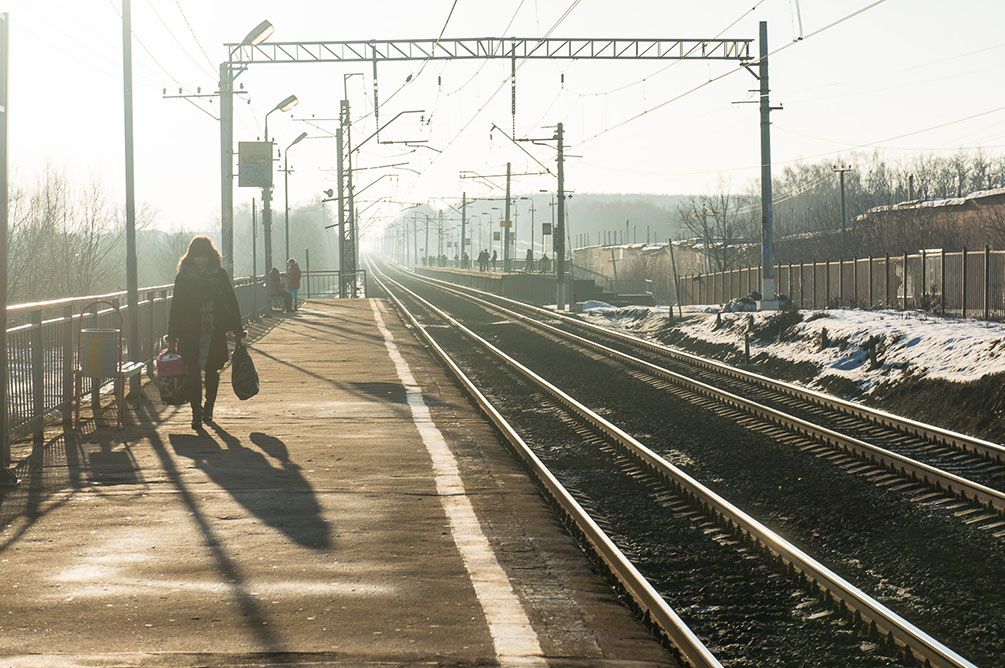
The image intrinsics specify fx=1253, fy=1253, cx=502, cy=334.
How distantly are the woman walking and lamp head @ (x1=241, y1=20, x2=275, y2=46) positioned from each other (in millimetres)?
20890

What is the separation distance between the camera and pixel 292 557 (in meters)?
6.79

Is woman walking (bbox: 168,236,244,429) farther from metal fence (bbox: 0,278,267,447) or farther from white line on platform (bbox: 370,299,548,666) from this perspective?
white line on platform (bbox: 370,299,548,666)

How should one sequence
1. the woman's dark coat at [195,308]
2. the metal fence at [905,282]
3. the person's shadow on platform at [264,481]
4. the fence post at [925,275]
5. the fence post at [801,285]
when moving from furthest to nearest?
the fence post at [801,285], the fence post at [925,275], the metal fence at [905,282], the woman's dark coat at [195,308], the person's shadow on platform at [264,481]

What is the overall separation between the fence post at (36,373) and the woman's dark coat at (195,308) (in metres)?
1.15

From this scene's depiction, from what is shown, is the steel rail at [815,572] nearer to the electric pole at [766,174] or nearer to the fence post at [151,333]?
the fence post at [151,333]

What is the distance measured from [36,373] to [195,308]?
59.8 inches

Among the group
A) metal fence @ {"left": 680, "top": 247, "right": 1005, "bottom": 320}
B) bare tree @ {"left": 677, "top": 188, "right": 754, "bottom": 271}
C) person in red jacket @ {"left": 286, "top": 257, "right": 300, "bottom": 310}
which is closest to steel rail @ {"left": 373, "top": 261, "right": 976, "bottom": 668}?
metal fence @ {"left": 680, "top": 247, "right": 1005, "bottom": 320}

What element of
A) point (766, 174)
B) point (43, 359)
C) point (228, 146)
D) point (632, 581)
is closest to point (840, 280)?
point (766, 174)

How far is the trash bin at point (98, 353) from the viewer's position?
11.5 metres

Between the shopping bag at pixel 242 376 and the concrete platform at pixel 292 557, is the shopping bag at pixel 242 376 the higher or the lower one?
the higher one

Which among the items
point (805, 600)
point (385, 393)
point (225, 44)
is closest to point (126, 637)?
point (805, 600)

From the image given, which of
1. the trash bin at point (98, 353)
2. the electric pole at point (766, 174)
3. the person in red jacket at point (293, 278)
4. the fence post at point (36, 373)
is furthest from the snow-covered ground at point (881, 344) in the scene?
the person in red jacket at point (293, 278)

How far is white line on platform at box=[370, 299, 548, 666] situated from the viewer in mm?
5211

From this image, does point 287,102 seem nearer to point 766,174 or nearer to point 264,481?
point 766,174
